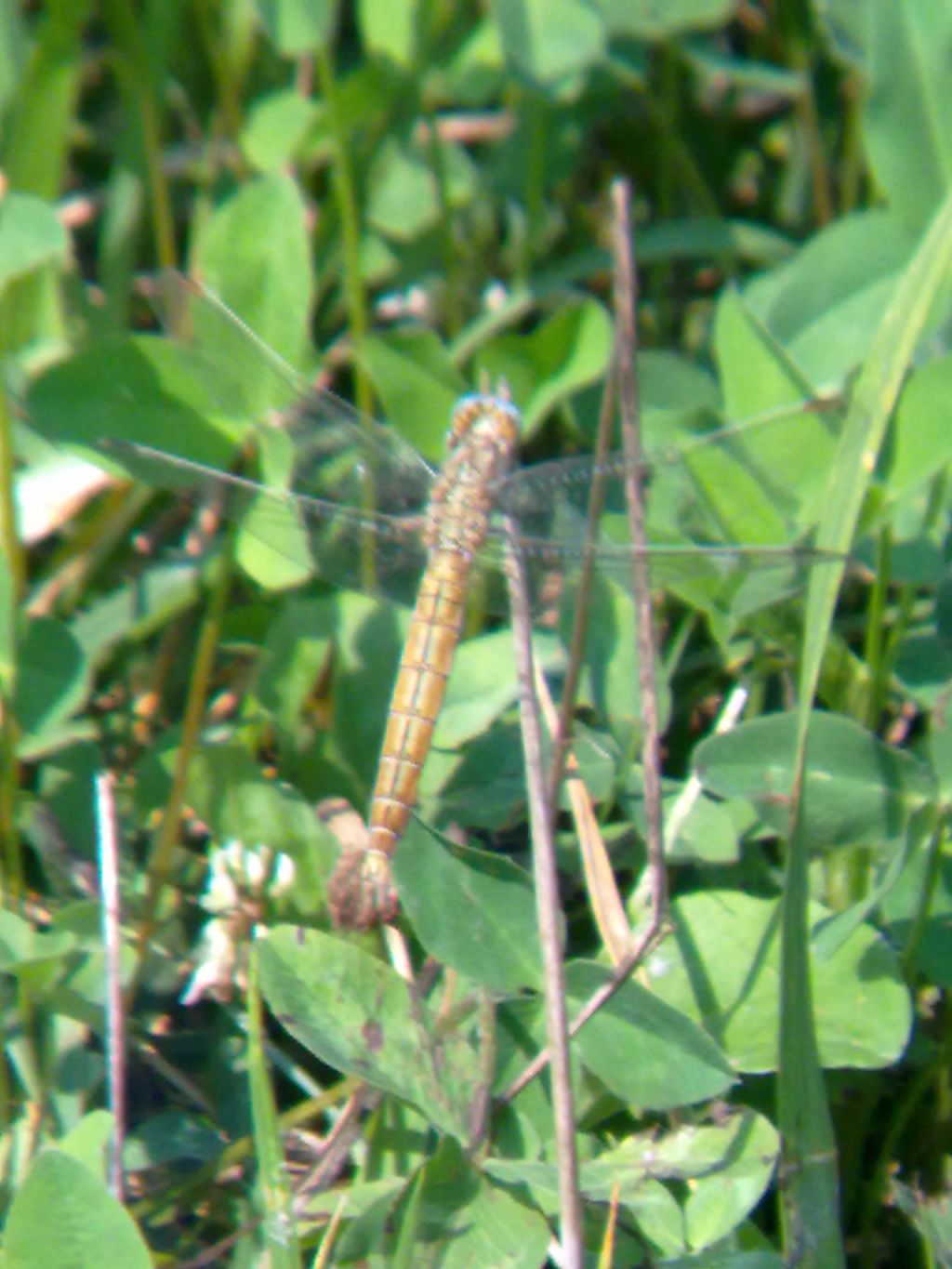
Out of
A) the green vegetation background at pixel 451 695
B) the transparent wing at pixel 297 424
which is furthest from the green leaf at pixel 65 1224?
the transparent wing at pixel 297 424

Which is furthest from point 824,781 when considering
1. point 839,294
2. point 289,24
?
point 289,24

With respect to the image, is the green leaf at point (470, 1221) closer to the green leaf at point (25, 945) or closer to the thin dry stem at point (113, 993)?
the thin dry stem at point (113, 993)

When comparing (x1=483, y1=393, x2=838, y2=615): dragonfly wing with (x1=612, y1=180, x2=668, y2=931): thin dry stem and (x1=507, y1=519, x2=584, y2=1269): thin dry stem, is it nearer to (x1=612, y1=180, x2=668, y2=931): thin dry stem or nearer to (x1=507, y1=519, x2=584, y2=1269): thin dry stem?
(x1=612, y1=180, x2=668, y2=931): thin dry stem

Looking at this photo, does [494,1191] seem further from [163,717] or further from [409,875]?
[163,717]

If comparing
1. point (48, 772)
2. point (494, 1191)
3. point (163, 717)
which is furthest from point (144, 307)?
point (494, 1191)

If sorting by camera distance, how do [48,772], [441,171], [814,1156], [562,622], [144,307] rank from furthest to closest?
[144,307] < [441,171] < [48,772] < [562,622] < [814,1156]

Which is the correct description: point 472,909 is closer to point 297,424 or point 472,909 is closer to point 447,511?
point 447,511

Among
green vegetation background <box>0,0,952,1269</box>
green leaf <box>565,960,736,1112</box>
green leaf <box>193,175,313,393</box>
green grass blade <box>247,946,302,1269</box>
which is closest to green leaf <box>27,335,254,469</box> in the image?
green vegetation background <box>0,0,952,1269</box>
